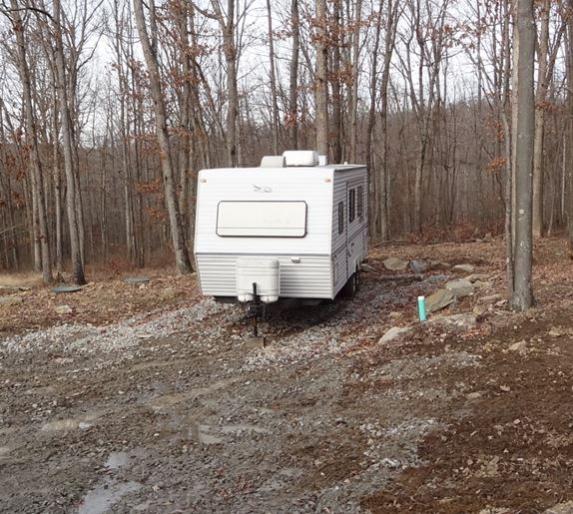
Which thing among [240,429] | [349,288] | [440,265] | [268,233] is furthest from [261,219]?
[440,265]

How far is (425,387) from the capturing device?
21.5 feet

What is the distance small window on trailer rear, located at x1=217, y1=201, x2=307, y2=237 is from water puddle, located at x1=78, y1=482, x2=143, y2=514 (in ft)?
16.6

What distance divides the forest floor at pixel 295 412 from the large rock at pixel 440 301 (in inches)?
7.5

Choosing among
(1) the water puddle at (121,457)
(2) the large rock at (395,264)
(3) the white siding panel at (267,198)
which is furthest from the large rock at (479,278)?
(1) the water puddle at (121,457)

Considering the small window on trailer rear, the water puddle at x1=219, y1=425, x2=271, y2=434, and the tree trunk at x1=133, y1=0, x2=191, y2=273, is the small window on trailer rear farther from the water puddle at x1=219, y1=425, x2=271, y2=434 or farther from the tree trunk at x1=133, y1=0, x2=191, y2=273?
the tree trunk at x1=133, y1=0, x2=191, y2=273

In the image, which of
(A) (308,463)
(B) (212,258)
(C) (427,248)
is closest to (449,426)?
(A) (308,463)

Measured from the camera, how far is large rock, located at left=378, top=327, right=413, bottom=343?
846 centimetres

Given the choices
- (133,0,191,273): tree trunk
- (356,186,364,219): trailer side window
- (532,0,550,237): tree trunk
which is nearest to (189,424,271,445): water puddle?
(356,186,364,219): trailer side window

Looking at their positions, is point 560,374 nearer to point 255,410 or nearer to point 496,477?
point 496,477

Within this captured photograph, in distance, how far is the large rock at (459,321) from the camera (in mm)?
8281

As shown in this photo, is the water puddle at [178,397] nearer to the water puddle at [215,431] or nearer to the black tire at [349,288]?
the water puddle at [215,431]

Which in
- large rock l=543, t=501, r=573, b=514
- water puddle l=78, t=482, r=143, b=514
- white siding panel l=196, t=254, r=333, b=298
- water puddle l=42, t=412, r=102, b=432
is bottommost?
water puddle l=42, t=412, r=102, b=432

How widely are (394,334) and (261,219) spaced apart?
2.70 metres

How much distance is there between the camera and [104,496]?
4852 mm
